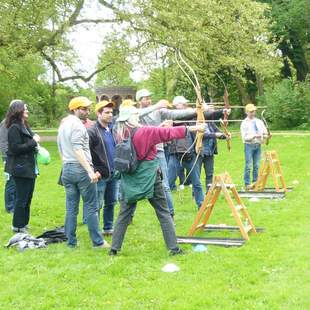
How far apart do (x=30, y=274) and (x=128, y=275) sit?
1.08m

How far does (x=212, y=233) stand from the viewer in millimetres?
8039

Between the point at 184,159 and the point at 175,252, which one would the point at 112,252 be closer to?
the point at 175,252

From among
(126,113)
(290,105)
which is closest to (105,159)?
(126,113)

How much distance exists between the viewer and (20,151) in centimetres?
773

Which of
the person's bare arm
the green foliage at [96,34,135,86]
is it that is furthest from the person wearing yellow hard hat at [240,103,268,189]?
the green foliage at [96,34,135,86]

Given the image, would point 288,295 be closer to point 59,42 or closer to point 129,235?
point 129,235

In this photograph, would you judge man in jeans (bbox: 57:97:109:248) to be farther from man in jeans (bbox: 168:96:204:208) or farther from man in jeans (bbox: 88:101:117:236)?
man in jeans (bbox: 168:96:204:208)

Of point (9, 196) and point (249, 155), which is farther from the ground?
point (249, 155)

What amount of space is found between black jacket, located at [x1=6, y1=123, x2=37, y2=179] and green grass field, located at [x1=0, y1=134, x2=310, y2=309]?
39.4 inches

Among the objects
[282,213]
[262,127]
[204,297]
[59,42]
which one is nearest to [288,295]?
[204,297]

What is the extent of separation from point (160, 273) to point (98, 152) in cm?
230

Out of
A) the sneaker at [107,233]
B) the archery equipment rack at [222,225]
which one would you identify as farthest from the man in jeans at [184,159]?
the sneaker at [107,233]

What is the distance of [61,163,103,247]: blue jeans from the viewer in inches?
278

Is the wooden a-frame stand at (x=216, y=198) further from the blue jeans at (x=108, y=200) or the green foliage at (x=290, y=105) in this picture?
the green foliage at (x=290, y=105)
